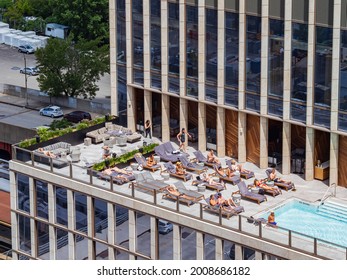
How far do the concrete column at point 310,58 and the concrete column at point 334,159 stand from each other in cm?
191

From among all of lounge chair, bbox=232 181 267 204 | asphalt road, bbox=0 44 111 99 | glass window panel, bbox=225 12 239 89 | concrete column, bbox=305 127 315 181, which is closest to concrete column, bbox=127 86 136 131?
glass window panel, bbox=225 12 239 89

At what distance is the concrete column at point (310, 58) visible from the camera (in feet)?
282

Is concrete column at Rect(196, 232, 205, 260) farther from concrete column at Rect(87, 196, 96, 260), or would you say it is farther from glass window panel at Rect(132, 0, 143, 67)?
glass window panel at Rect(132, 0, 143, 67)

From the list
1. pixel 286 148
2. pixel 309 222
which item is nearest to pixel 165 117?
pixel 286 148

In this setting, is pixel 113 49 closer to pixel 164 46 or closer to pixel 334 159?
pixel 164 46

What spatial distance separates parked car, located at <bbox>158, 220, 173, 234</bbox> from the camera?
85.2 metres

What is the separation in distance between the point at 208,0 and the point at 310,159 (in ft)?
43.3

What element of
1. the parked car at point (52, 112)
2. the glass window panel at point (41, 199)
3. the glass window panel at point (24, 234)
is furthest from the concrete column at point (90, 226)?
the parked car at point (52, 112)

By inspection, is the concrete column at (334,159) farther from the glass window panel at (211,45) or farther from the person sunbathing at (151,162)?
the person sunbathing at (151,162)

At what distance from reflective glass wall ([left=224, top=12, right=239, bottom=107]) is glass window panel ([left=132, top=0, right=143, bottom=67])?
8.45 meters

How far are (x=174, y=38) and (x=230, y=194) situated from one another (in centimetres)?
1431

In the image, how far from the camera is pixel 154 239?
3391 inches

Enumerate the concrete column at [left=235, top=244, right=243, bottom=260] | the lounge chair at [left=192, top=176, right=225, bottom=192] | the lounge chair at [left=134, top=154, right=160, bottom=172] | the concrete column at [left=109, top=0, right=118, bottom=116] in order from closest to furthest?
the concrete column at [left=235, top=244, right=243, bottom=260], the lounge chair at [left=192, top=176, right=225, bottom=192], the lounge chair at [left=134, top=154, right=160, bottom=172], the concrete column at [left=109, top=0, right=118, bottom=116]
